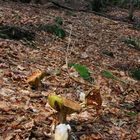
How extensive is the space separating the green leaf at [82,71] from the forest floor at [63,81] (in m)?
0.20

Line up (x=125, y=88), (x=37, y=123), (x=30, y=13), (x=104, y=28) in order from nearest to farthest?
(x=37, y=123) → (x=125, y=88) → (x=30, y=13) → (x=104, y=28)

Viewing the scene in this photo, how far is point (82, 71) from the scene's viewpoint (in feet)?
27.7

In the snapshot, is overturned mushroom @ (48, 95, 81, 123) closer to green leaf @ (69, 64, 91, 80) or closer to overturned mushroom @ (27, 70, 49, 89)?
overturned mushroom @ (27, 70, 49, 89)

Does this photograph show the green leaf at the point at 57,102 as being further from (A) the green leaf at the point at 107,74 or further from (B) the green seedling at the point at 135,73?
(B) the green seedling at the point at 135,73

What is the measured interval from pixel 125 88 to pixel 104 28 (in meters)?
6.91


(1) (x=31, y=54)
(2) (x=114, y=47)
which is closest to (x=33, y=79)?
(1) (x=31, y=54)

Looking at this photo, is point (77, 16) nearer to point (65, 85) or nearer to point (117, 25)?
point (117, 25)

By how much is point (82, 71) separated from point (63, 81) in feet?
3.67

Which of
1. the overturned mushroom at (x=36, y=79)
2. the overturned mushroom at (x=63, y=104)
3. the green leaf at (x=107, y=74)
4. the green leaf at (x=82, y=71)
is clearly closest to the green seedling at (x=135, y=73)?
the green leaf at (x=107, y=74)

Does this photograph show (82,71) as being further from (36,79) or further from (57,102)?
(57,102)

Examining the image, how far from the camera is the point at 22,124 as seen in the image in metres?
5.13

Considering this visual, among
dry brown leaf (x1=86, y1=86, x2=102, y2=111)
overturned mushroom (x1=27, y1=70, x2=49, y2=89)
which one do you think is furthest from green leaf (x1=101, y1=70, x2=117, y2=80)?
dry brown leaf (x1=86, y1=86, x2=102, y2=111)

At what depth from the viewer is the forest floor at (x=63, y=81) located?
5348 millimetres

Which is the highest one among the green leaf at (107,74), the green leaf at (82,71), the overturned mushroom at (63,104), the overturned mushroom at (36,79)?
the overturned mushroom at (63,104)
